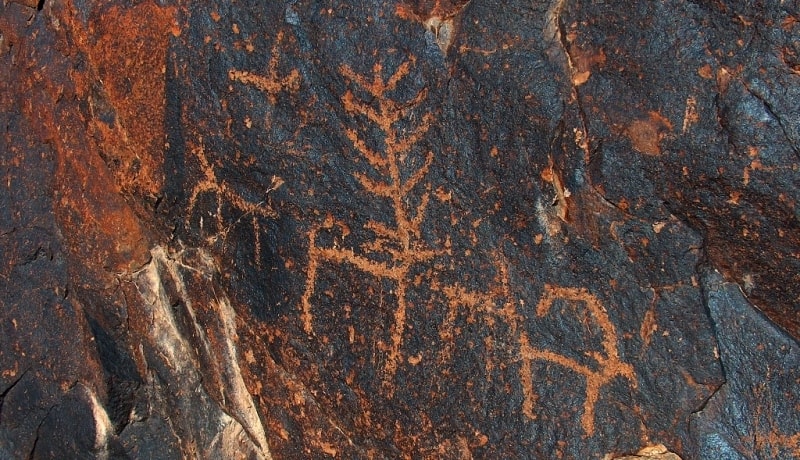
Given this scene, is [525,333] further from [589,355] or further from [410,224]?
[410,224]

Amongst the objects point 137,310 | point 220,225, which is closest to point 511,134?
point 220,225

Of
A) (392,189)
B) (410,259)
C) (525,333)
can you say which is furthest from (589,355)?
(392,189)

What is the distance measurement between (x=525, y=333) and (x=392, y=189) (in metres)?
0.39

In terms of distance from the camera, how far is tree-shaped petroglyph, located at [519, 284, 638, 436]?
1486 millimetres

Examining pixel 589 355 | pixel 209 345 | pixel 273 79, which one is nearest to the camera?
pixel 589 355

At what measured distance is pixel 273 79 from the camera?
63.2 inches

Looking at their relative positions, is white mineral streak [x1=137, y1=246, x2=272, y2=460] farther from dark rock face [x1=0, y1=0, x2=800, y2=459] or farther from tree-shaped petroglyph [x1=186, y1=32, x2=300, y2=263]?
tree-shaped petroglyph [x1=186, y1=32, x2=300, y2=263]

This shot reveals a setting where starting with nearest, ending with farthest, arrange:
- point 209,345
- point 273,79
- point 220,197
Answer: point 273,79 < point 220,197 < point 209,345

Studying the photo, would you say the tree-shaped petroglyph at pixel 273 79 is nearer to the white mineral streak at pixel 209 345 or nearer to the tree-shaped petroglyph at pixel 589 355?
the white mineral streak at pixel 209 345

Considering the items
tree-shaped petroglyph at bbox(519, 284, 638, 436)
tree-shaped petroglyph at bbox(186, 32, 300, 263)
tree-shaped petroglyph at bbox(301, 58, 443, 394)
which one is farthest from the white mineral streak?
tree-shaped petroglyph at bbox(519, 284, 638, 436)

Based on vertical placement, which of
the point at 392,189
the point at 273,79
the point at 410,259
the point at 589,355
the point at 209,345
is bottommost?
the point at 209,345

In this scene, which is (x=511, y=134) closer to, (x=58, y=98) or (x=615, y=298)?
(x=615, y=298)

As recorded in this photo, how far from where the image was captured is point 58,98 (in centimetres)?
183

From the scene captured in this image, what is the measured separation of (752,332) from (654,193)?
306mm
